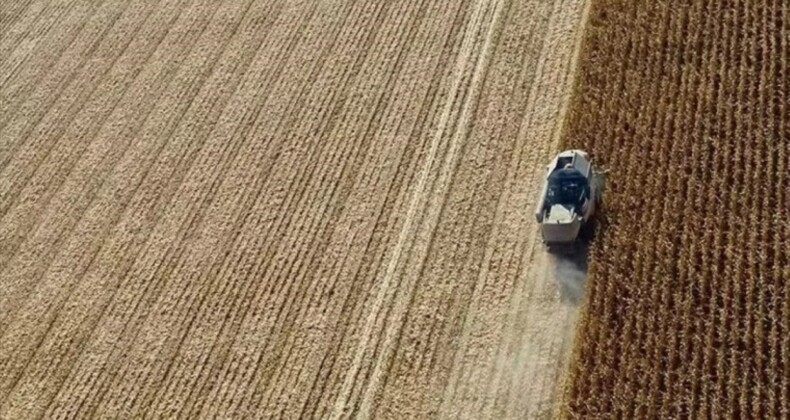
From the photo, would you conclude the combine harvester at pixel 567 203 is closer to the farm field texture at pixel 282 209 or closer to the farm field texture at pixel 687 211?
the farm field texture at pixel 687 211

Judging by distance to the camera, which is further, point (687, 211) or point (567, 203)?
point (687, 211)

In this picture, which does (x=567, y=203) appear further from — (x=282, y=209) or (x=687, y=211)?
(x=282, y=209)

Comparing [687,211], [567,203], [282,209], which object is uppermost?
[567,203]

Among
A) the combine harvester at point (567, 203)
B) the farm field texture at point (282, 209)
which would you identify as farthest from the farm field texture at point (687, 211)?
the farm field texture at point (282, 209)

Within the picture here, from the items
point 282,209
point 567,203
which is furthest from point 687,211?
point 282,209

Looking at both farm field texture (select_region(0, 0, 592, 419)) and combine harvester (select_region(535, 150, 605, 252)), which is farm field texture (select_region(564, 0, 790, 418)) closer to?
combine harvester (select_region(535, 150, 605, 252))

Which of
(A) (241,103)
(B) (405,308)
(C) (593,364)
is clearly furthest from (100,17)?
(C) (593,364)
